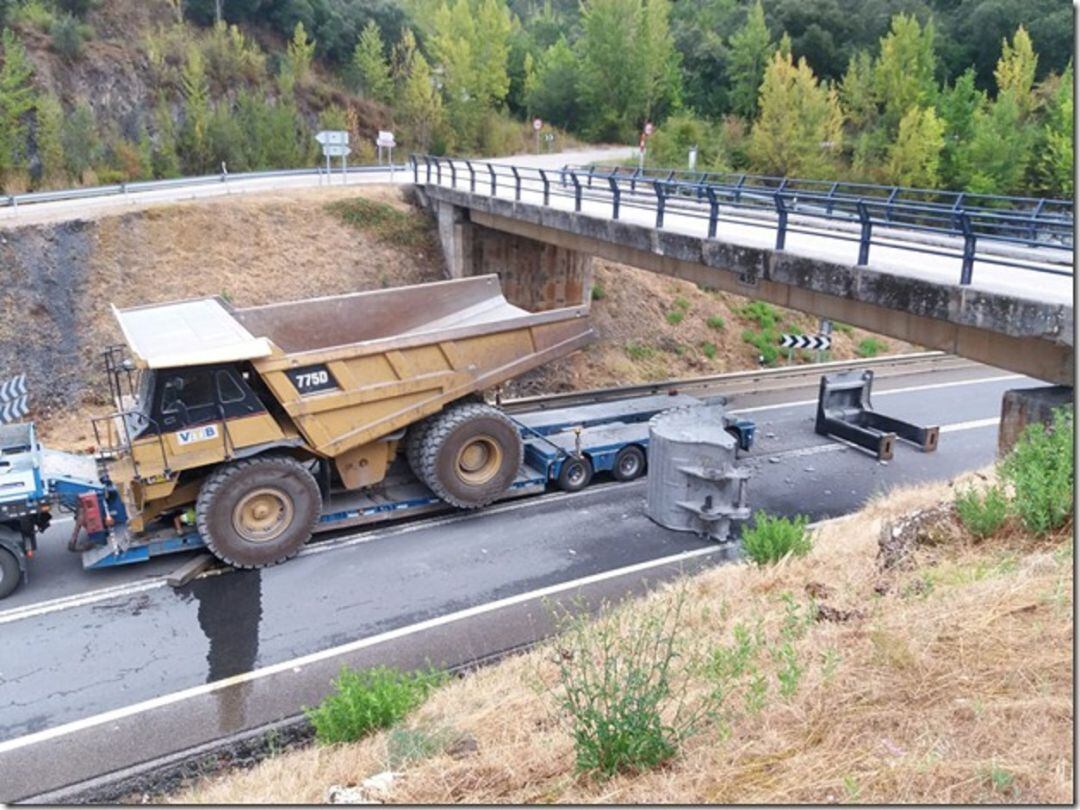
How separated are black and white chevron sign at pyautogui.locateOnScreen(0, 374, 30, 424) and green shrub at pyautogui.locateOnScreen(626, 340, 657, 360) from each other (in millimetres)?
13619

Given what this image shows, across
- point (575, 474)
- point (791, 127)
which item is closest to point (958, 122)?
point (791, 127)

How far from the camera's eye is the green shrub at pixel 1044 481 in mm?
6676

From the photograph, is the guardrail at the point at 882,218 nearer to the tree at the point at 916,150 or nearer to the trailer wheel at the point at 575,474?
the trailer wheel at the point at 575,474

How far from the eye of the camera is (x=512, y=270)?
22.6m

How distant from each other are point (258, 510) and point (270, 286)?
11.1 metres

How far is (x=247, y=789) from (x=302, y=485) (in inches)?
217

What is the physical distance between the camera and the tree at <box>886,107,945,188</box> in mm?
39875

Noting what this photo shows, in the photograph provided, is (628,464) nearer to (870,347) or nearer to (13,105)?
(870,347)

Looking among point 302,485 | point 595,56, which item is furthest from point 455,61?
point 302,485

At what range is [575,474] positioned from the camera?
13570 millimetres

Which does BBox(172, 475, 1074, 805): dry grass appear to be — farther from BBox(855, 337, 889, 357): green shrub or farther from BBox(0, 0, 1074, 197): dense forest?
BBox(0, 0, 1074, 197): dense forest

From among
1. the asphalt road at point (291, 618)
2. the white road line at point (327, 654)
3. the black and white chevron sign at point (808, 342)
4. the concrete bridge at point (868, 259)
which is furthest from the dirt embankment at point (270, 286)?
the white road line at point (327, 654)

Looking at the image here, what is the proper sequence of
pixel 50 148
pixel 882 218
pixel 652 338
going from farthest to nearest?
pixel 50 148
pixel 652 338
pixel 882 218

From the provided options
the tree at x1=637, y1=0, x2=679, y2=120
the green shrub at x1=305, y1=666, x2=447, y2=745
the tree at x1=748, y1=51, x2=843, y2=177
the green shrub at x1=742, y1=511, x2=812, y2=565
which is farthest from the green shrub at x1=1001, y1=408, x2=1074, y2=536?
the tree at x1=637, y1=0, x2=679, y2=120
